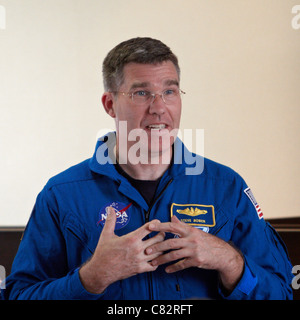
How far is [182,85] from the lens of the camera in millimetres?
1869

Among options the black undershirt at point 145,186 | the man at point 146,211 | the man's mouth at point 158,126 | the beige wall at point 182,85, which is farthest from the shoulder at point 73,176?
the beige wall at point 182,85

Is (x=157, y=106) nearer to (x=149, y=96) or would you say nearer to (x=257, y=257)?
(x=149, y=96)

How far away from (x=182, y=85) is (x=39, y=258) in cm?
102

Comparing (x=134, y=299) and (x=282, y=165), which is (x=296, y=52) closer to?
(x=282, y=165)

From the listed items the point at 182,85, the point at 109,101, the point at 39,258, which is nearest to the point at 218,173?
the point at 109,101

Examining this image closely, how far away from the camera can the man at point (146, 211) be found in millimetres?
1102

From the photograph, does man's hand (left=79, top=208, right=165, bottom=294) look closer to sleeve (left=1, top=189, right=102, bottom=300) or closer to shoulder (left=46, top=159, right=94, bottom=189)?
sleeve (left=1, top=189, right=102, bottom=300)

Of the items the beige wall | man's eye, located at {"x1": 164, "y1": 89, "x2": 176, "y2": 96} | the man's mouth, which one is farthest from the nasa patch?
the beige wall

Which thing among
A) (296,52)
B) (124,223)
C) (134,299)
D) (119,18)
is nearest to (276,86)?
(296,52)

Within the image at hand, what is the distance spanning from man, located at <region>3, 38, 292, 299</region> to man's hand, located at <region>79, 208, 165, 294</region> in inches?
1.2

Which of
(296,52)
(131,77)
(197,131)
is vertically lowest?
(197,131)

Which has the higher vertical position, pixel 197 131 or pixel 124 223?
pixel 197 131

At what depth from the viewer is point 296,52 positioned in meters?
1.91

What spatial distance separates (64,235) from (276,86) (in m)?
1.22
